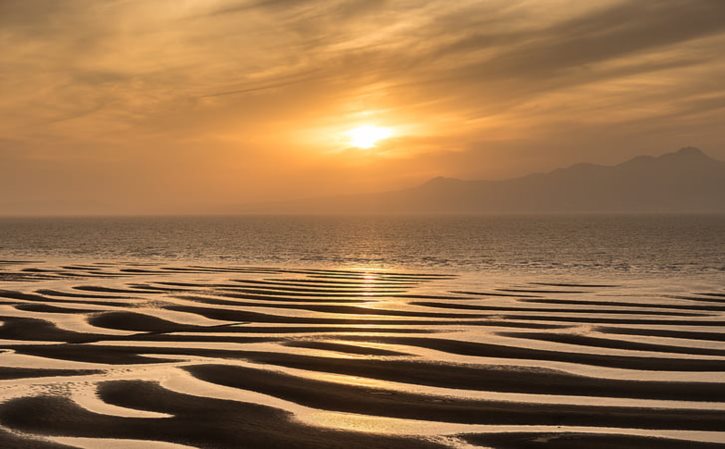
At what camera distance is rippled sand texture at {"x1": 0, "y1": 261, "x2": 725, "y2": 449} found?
12.2 m

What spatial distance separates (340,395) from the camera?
14586mm

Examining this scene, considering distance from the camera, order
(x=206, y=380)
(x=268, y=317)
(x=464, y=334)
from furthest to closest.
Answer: (x=268, y=317)
(x=464, y=334)
(x=206, y=380)

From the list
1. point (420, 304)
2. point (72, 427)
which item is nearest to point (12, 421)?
point (72, 427)

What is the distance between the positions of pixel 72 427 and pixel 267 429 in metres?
3.03

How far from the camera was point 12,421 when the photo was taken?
41.3 ft

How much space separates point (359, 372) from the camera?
16750 millimetres

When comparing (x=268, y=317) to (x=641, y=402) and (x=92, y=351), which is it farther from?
(x=641, y=402)

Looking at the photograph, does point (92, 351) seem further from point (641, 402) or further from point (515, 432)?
point (641, 402)

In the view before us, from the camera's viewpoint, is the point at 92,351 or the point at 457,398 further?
the point at 92,351

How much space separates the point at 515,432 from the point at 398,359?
6.29m

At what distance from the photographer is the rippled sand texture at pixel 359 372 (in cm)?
1216

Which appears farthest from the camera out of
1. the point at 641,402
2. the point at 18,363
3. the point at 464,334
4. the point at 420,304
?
the point at 420,304

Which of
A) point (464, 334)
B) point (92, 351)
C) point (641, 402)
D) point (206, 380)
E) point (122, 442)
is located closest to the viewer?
point (122, 442)

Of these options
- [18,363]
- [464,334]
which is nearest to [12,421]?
[18,363]
